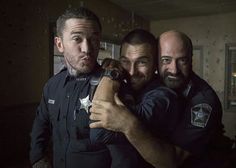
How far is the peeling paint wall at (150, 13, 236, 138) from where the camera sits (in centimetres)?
528

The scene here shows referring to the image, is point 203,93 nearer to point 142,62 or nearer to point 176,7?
point 142,62

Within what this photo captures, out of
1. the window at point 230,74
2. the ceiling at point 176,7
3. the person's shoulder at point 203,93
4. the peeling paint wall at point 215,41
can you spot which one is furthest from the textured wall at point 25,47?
the window at point 230,74

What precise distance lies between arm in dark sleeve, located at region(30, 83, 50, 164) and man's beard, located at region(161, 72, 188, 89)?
66 cm

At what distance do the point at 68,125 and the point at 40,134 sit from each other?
0.90ft

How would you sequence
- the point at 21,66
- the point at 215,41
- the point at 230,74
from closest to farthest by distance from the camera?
the point at 21,66, the point at 230,74, the point at 215,41

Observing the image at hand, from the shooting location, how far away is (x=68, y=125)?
1.23 metres

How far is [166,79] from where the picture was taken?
4.17 ft

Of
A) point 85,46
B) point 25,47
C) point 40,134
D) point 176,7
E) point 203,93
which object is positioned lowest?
point 40,134

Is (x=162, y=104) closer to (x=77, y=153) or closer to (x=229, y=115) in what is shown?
(x=77, y=153)

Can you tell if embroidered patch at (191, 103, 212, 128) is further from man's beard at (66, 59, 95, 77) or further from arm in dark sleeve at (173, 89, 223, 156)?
man's beard at (66, 59, 95, 77)

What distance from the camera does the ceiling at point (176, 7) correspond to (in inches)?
177

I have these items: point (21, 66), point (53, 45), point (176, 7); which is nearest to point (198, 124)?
point (21, 66)

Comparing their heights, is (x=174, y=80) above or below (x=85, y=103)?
above

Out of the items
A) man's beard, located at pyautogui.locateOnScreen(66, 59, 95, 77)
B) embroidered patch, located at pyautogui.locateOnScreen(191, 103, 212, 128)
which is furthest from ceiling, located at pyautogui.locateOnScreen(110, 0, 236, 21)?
embroidered patch, located at pyautogui.locateOnScreen(191, 103, 212, 128)
